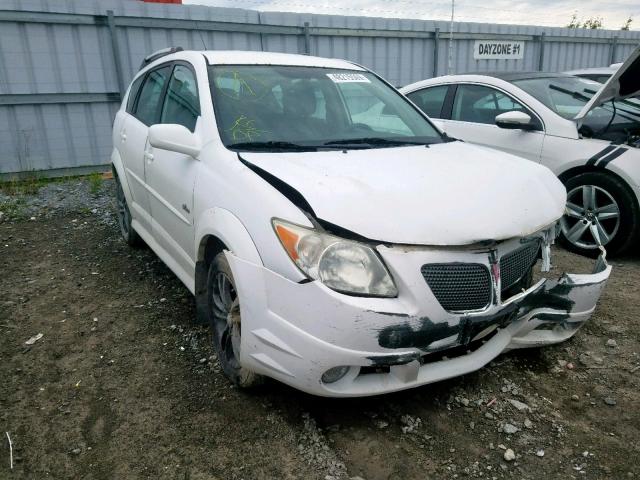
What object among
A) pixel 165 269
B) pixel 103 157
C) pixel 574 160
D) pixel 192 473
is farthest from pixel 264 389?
pixel 103 157

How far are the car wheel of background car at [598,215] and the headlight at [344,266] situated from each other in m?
2.60

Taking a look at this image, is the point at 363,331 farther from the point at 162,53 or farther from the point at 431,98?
the point at 431,98

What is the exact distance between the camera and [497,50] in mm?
11055

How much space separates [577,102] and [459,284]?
3.55 metres

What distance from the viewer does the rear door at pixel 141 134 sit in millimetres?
3727

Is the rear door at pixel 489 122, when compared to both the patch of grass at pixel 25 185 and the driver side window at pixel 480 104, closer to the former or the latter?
the driver side window at pixel 480 104

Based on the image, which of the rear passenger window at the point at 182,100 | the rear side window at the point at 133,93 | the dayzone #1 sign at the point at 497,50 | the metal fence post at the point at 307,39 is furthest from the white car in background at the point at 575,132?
the dayzone #1 sign at the point at 497,50

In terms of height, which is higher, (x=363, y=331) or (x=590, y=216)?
(x=363, y=331)

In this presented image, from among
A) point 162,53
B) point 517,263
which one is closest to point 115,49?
point 162,53

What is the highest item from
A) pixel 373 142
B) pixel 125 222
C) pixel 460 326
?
pixel 373 142

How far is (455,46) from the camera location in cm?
1052

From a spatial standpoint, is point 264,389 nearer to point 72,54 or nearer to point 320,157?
point 320,157

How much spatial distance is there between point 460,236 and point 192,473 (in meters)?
1.43

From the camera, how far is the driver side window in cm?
479
